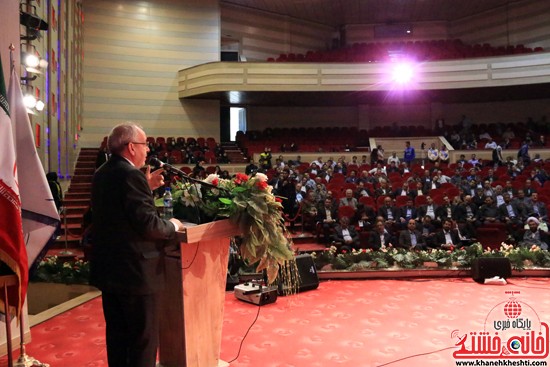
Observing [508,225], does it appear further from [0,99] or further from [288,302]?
[0,99]

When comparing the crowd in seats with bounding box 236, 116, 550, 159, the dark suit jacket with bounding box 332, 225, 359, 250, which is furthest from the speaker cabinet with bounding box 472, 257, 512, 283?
the crowd in seats with bounding box 236, 116, 550, 159

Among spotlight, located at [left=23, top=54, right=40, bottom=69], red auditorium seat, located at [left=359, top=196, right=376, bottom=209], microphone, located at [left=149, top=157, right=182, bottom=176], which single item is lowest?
red auditorium seat, located at [left=359, top=196, right=376, bottom=209]

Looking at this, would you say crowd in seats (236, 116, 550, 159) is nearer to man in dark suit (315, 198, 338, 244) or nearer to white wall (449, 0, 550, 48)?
white wall (449, 0, 550, 48)

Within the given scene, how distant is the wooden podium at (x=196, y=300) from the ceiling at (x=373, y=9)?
14.8m

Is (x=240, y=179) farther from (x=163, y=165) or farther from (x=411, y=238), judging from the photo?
(x=411, y=238)

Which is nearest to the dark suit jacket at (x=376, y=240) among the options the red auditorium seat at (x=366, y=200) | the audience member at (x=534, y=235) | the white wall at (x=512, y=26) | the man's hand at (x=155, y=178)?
the red auditorium seat at (x=366, y=200)

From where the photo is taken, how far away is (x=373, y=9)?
16672 millimetres

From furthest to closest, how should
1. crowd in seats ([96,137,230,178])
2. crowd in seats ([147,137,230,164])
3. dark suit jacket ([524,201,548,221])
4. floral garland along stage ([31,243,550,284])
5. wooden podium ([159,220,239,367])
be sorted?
crowd in seats ([147,137,230,164]) → crowd in seats ([96,137,230,178]) → dark suit jacket ([524,201,548,221]) → floral garland along stage ([31,243,550,284]) → wooden podium ([159,220,239,367])

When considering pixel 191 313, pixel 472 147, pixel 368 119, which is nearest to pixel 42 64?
pixel 191 313

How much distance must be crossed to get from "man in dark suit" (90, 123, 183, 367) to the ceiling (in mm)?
15021

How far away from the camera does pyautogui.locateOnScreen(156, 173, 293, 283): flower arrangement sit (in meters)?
2.46

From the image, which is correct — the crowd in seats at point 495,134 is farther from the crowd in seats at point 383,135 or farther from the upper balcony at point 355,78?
the upper balcony at point 355,78

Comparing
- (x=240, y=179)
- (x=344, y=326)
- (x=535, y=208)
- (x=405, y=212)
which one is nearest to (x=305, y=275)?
(x=344, y=326)

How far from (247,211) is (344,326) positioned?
5.41ft
